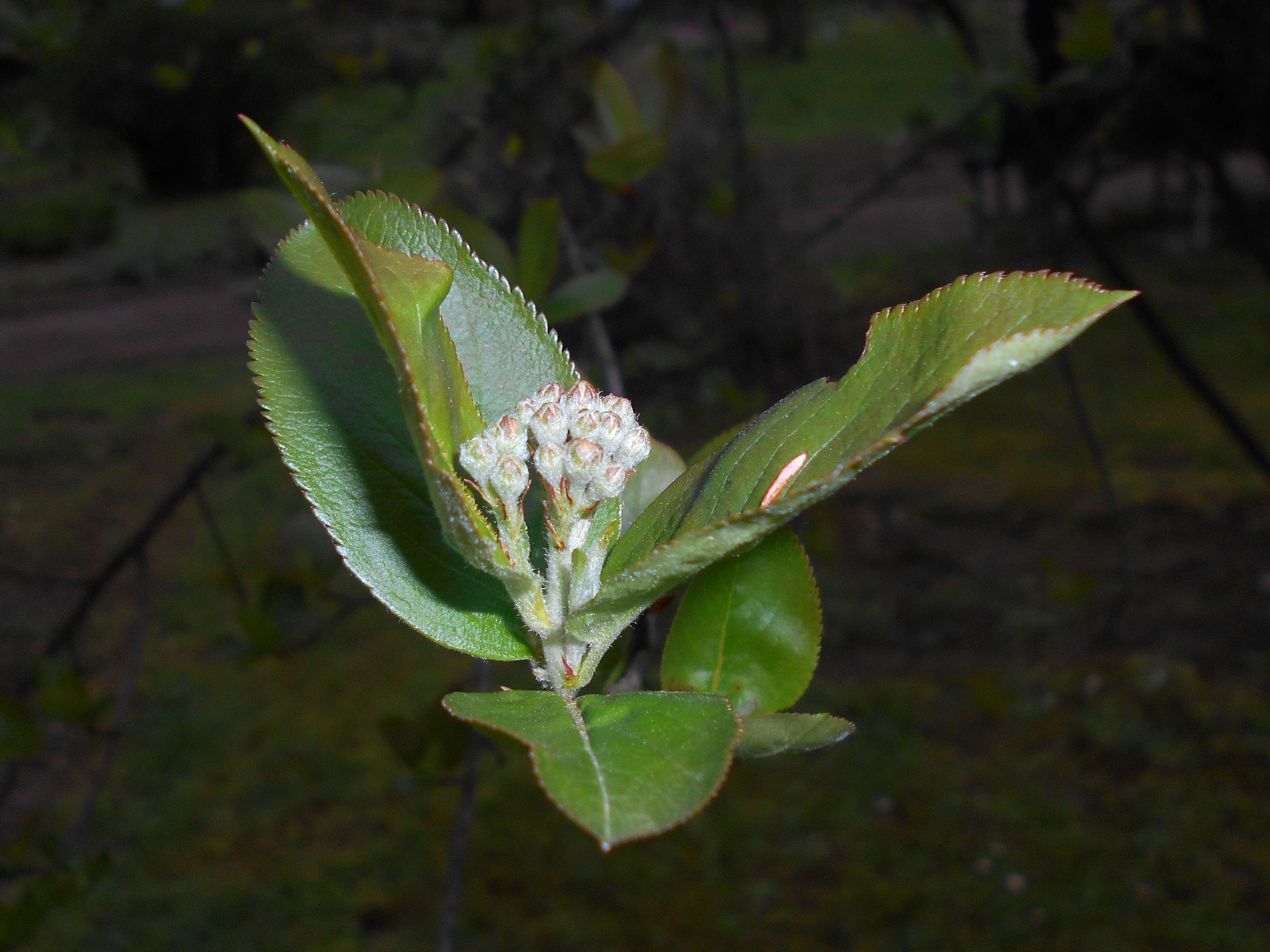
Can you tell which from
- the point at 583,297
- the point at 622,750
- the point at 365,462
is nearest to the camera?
the point at 622,750

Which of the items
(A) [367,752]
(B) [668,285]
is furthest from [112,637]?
(B) [668,285]

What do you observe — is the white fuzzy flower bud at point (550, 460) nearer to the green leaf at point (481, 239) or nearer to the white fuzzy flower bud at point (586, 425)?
the white fuzzy flower bud at point (586, 425)

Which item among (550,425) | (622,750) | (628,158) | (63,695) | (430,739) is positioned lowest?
(430,739)

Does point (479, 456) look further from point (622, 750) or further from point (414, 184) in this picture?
point (414, 184)

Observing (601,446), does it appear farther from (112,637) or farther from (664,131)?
(112,637)

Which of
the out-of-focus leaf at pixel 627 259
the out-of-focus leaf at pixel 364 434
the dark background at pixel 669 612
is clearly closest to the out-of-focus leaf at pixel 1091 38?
the dark background at pixel 669 612

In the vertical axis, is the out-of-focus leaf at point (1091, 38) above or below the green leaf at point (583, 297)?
above

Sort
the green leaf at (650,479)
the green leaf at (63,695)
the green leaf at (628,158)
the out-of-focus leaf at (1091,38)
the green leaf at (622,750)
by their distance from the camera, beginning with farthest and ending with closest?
1. the out-of-focus leaf at (1091,38)
2. the green leaf at (63,695)
3. the green leaf at (628,158)
4. the green leaf at (650,479)
5. the green leaf at (622,750)

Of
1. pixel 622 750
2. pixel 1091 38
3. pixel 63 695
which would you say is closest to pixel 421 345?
pixel 622 750
